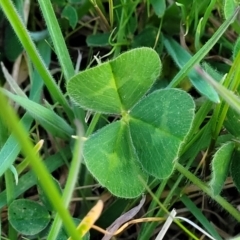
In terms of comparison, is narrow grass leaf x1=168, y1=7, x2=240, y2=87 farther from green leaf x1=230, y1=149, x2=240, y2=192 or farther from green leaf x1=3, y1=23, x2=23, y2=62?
green leaf x1=3, y1=23, x2=23, y2=62

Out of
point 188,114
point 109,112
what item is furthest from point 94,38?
point 188,114

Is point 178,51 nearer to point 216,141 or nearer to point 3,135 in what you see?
point 216,141

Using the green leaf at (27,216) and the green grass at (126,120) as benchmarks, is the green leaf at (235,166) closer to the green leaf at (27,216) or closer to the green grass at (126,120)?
the green grass at (126,120)

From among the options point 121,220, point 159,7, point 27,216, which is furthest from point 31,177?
point 159,7

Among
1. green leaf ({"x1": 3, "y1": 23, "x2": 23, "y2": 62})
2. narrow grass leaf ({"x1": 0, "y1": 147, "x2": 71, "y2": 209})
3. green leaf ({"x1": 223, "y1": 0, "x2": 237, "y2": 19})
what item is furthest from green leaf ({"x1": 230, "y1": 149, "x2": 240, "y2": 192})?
green leaf ({"x1": 3, "y1": 23, "x2": 23, "y2": 62})

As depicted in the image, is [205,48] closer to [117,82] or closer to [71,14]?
[117,82]

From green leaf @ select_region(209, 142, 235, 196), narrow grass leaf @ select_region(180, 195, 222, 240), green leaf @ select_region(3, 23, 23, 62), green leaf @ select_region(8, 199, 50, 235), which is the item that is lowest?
narrow grass leaf @ select_region(180, 195, 222, 240)
